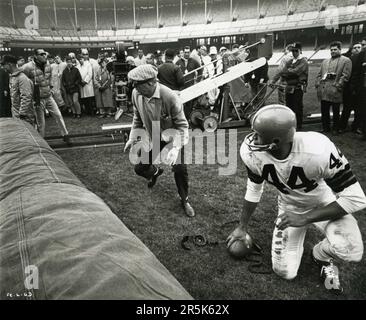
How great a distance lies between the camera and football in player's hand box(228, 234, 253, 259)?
10.6 feet

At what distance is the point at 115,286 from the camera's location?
60.1 inches

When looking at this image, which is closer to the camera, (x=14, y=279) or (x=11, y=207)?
(x=14, y=279)

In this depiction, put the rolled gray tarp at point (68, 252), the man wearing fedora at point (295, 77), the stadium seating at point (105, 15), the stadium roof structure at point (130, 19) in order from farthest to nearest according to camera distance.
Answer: the stadium seating at point (105, 15), the stadium roof structure at point (130, 19), the man wearing fedora at point (295, 77), the rolled gray tarp at point (68, 252)

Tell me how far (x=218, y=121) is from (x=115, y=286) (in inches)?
285

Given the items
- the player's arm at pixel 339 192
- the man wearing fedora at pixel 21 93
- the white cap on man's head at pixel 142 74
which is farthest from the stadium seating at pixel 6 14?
the player's arm at pixel 339 192

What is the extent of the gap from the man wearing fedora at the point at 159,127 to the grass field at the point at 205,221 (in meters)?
0.38

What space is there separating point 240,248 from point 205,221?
867 millimetres

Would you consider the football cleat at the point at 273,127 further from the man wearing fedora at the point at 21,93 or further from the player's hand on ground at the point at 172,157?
the man wearing fedora at the point at 21,93

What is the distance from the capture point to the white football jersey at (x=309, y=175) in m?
2.63

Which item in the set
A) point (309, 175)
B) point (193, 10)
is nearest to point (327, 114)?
point (309, 175)

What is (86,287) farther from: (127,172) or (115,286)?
(127,172)

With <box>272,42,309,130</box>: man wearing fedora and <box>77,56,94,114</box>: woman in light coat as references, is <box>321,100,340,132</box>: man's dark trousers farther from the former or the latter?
<box>77,56,94,114</box>: woman in light coat
